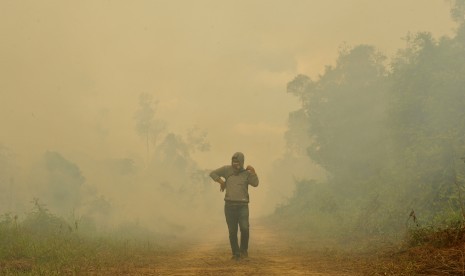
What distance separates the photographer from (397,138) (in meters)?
18.7

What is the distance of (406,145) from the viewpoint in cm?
1806

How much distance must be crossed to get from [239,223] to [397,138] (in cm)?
1198

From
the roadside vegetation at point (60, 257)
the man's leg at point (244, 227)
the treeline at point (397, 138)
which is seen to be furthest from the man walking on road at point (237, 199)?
the treeline at point (397, 138)

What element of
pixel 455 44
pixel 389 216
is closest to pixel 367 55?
pixel 455 44

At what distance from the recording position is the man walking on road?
950 cm

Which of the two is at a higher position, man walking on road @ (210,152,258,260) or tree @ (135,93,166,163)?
tree @ (135,93,166,163)

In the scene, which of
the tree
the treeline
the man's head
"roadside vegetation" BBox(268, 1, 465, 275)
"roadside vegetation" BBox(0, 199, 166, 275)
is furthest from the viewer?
the tree

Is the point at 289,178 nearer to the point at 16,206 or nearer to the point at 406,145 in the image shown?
the point at 16,206

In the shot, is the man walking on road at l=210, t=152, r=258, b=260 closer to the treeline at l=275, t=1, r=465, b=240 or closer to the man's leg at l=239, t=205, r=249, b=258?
the man's leg at l=239, t=205, r=249, b=258

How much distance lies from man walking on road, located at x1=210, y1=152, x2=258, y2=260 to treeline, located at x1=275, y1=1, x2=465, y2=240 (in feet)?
11.7

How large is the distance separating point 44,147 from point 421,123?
63.6m

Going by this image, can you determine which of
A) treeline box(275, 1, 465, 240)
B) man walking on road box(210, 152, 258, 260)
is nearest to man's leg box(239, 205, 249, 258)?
man walking on road box(210, 152, 258, 260)

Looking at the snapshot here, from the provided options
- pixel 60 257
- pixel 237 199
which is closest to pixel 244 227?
pixel 237 199

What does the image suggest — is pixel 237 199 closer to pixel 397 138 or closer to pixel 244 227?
pixel 244 227
